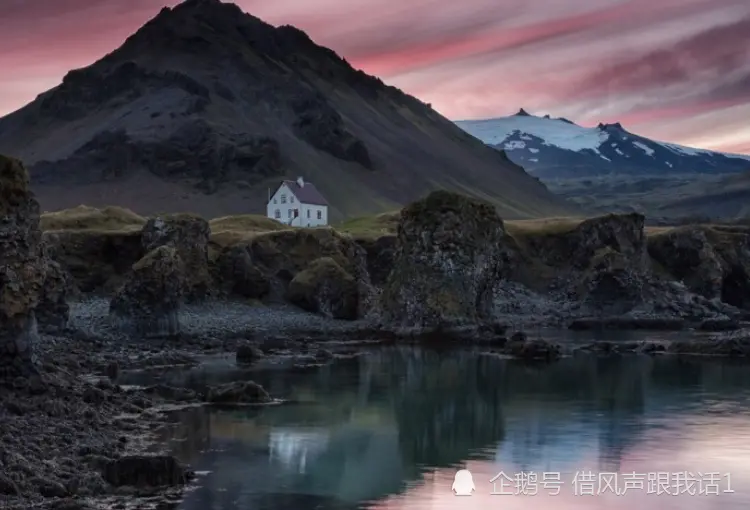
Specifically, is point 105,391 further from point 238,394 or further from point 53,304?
point 53,304

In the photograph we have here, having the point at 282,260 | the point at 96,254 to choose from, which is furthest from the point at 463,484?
the point at 96,254

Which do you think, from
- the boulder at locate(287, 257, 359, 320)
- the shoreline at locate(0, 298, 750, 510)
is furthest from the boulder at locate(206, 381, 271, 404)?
the boulder at locate(287, 257, 359, 320)

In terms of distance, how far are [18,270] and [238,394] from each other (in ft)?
44.7

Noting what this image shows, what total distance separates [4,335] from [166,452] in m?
9.11

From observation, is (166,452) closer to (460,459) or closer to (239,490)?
(239,490)

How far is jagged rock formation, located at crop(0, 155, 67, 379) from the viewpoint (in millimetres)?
45469

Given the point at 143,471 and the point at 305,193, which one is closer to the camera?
the point at 143,471

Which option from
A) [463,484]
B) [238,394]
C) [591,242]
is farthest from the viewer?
[591,242]

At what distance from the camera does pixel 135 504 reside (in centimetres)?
3322

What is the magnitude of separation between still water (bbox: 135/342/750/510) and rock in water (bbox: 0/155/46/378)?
7288 mm

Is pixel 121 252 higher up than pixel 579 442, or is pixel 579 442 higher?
→ pixel 121 252

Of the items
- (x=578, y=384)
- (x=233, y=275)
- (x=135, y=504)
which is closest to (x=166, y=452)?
(x=135, y=504)

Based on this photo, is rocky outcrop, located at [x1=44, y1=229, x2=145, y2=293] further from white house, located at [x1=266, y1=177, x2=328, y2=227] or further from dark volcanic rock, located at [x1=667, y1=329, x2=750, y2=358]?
white house, located at [x1=266, y1=177, x2=328, y2=227]

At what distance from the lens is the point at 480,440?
50000mm
